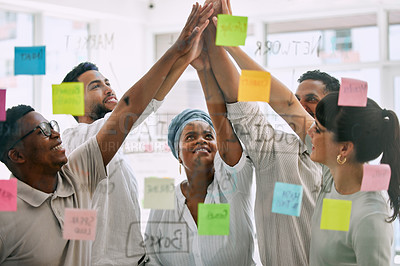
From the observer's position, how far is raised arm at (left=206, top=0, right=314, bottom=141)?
57.8 inches

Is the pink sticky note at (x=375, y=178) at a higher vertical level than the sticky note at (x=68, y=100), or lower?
lower

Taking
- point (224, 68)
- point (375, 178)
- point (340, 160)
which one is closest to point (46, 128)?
point (224, 68)

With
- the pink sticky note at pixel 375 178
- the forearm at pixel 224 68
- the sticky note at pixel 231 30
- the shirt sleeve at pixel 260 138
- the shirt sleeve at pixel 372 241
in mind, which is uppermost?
the sticky note at pixel 231 30

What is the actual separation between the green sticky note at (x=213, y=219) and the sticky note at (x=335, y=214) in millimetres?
308

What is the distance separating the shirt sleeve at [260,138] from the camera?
4.95 feet

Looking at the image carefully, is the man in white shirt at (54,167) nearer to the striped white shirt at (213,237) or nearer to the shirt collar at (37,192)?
the shirt collar at (37,192)

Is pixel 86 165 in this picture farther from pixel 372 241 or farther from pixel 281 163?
pixel 372 241

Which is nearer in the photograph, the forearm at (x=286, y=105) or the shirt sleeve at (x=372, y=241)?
the shirt sleeve at (x=372, y=241)

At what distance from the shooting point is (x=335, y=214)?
4.75 ft

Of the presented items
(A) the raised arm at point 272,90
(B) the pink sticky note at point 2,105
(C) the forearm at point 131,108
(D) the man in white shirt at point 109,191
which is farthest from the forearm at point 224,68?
(B) the pink sticky note at point 2,105

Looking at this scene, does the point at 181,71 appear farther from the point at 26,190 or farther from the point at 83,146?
the point at 26,190

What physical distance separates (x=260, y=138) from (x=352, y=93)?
1.06 feet

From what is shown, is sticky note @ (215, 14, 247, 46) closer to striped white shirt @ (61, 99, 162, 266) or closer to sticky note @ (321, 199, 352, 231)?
striped white shirt @ (61, 99, 162, 266)

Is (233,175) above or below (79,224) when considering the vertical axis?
above
